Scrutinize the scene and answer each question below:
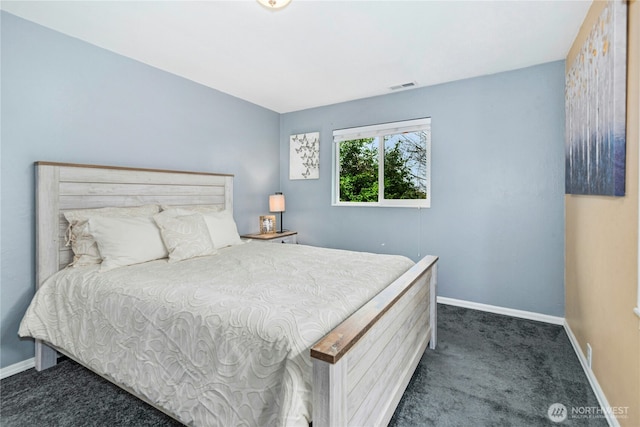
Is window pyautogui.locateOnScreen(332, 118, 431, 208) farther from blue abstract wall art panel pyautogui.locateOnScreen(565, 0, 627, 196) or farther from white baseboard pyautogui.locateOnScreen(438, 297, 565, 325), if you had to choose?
blue abstract wall art panel pyautogui.locateOnScreen(565, 0, 627, 196)

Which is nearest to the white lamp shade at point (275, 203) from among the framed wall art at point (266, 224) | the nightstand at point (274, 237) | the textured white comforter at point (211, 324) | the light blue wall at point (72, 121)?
the framed wall art at point (266, 224)

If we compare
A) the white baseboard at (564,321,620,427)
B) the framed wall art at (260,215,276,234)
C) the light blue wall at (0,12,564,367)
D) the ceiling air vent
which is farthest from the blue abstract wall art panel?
the framed wall art at (260,215,276,234)

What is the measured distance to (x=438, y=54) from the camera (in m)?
2.63

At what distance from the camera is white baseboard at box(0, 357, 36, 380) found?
80.4 inches

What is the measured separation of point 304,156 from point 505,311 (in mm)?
3066

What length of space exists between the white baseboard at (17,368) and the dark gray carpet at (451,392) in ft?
0.20

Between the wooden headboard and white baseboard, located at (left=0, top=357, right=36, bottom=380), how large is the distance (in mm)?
601

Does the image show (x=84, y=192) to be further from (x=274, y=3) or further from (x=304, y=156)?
(x=304, y=156)

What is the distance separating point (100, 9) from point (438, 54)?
8.53 feet

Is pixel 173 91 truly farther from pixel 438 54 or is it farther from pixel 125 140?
pixel 438 54

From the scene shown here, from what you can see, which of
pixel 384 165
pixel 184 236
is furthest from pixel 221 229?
pixel 384 165

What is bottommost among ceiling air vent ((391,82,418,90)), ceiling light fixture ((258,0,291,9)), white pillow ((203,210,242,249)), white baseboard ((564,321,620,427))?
white baseboard ((564,321,620,427))

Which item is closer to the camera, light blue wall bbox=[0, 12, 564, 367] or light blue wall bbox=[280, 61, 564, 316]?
light blue wall bbox=[0, 12, 564, 367]

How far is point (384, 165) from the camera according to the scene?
380cm
